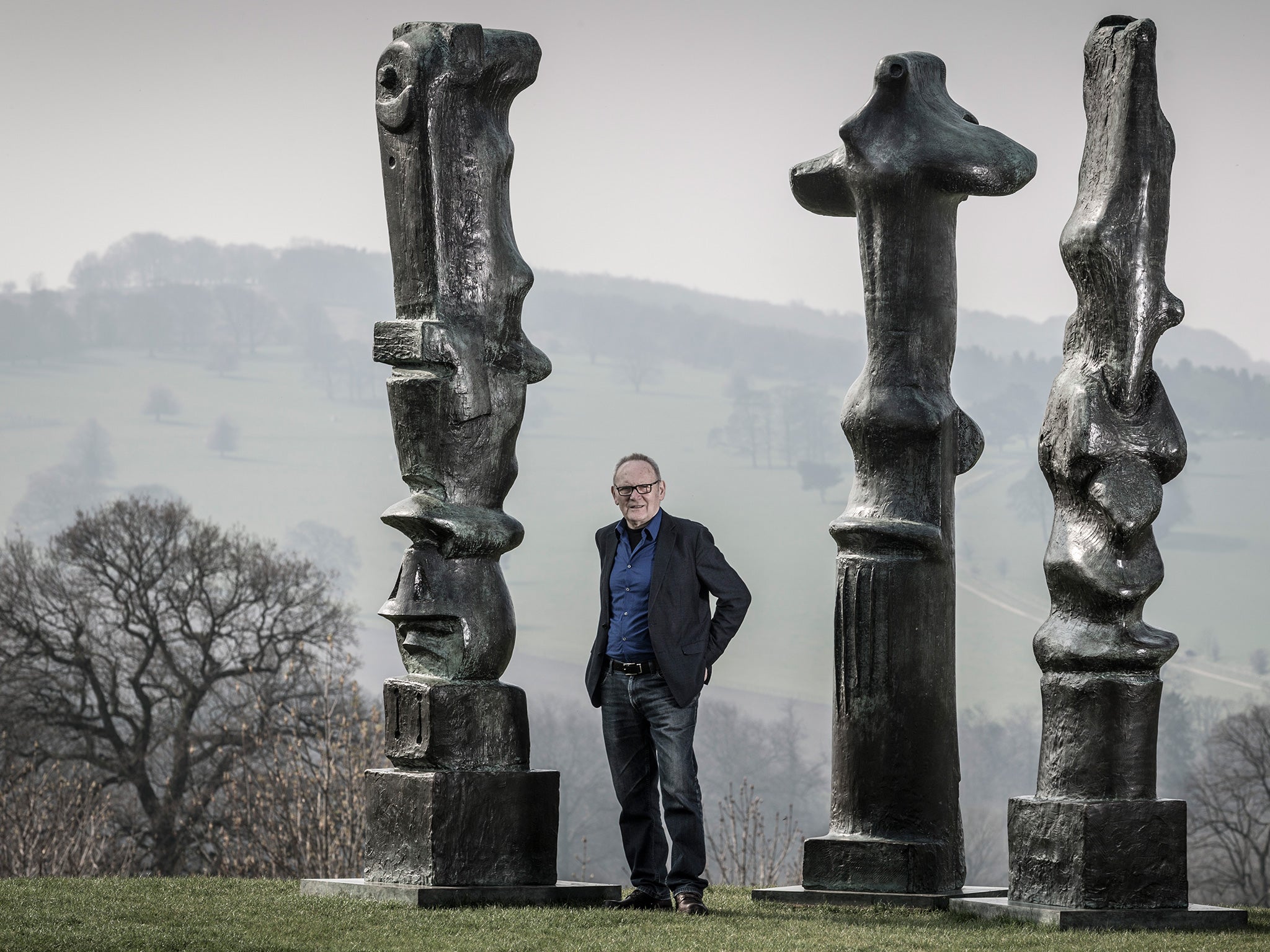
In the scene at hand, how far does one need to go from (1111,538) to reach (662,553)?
1782mm

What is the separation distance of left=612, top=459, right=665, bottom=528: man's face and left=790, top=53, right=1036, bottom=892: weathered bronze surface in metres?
1.03

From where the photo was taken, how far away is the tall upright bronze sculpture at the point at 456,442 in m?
6.84

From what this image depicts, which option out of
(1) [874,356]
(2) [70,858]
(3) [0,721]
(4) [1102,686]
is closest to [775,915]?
(4) [1102,686]

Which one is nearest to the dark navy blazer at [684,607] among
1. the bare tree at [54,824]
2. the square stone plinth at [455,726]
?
the square stone plinth at [455,726]

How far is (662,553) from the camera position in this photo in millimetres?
6781

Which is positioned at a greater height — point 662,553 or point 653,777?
point 662,553

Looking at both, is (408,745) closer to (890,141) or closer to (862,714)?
(862,714)

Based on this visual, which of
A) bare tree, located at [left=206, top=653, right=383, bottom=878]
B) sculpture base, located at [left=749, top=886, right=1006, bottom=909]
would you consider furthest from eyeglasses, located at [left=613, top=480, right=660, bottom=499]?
bare tree, located at [left=206, top=653, right=383, bottom=878]

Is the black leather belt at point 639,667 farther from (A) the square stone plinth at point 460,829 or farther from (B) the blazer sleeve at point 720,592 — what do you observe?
(A) the square stone plinth at point 460,829

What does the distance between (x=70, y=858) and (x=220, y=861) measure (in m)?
1.40

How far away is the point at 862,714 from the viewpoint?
7.34m

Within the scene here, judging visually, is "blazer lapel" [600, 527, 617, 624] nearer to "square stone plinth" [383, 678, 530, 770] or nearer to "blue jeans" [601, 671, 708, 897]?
"blue jeans" [601, 671, 708, 897]

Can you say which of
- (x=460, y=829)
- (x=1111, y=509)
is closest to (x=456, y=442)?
(x=460, y=829)

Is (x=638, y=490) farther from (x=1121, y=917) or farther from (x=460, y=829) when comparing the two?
(x=1121, y=917)
